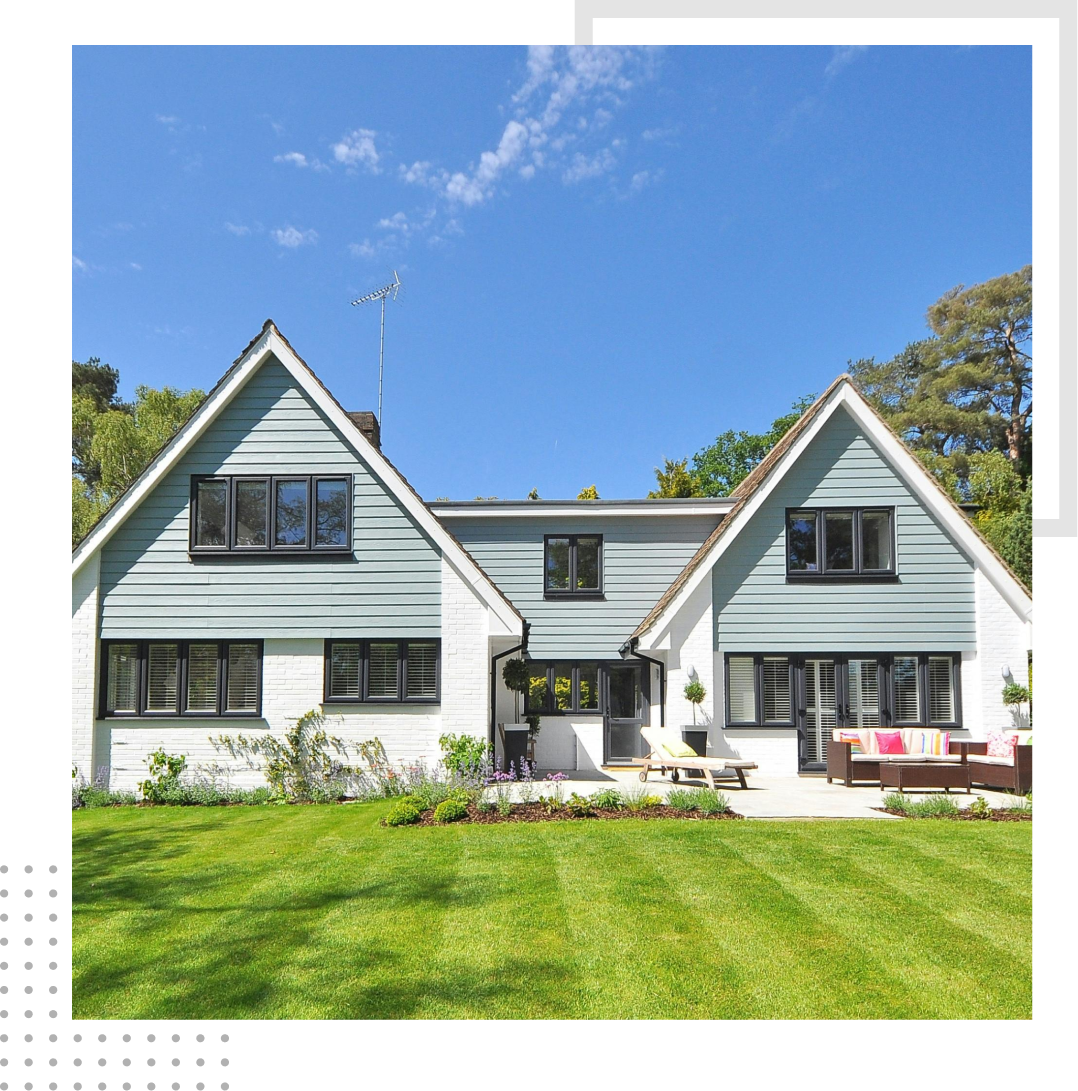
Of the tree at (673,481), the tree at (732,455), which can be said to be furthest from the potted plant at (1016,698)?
the tree at (732,455)

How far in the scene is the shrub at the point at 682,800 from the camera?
9.93 m

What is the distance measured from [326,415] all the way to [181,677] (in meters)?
4.87

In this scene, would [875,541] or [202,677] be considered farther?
[875,541]

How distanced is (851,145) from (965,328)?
1815 centimetres

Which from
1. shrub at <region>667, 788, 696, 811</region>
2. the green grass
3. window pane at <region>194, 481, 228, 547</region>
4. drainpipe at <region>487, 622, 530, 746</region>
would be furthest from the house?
the green grass

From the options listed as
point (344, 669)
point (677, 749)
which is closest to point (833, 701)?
point (677, 749)

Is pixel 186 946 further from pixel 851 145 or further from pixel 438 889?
pixel 851 145

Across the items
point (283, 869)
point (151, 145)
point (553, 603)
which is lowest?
point (283, 869)

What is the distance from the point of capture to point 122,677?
41.3 feet

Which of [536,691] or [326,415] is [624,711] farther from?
[326,415]

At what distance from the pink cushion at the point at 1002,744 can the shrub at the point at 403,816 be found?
925 cm

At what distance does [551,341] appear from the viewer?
660 cm

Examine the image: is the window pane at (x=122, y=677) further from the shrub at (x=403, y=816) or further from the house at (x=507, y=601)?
the shrub at (x=403, y=816)
